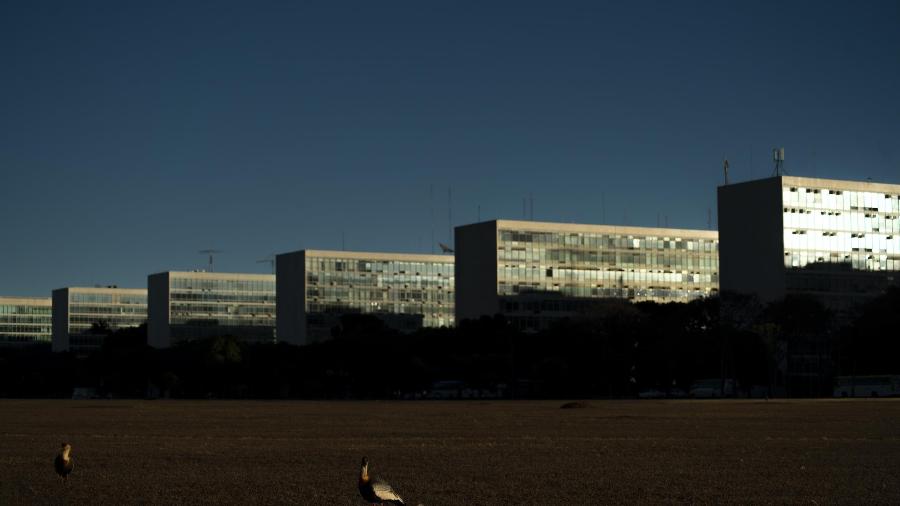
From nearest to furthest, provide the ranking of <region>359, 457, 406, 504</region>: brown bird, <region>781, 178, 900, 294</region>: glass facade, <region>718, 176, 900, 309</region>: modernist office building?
<region>359, 457, 406, 504</region>: brown bird, <region>718, 176, 900, 309</region>: modernist office building, <region>781, 178, 900, 294</region>: glass facade

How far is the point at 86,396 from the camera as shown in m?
179

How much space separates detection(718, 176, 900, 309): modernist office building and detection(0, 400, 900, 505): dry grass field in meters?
113

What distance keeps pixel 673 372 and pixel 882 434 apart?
88508 mm

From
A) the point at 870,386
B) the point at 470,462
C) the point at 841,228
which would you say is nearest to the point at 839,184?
the point at 841,228

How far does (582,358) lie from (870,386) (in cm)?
2998

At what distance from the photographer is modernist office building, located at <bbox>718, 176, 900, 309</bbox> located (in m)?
171

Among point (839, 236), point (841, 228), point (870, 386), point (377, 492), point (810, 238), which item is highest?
point (841, 228)

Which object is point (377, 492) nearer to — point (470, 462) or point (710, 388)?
point (470, 462)

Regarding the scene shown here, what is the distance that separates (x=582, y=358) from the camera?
141875mm

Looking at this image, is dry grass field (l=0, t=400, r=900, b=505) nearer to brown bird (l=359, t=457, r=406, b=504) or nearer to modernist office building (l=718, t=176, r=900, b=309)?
brown bird (l=359, t=457, r=406, b=504)

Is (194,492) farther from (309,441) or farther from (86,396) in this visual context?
(86,396)

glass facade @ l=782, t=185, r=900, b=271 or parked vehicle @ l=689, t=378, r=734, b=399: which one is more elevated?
glass facade @ l=782, t=185, r=900, b=271

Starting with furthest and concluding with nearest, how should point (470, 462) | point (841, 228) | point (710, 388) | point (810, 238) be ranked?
point (841, 228) < point (810, 238) < point (710, 388) < point (470, 462)

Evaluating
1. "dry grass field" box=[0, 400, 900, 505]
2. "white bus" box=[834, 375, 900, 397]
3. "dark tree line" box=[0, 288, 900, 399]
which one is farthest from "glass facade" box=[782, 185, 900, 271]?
"dry grass field" box=[0, 400, 900, 505]
